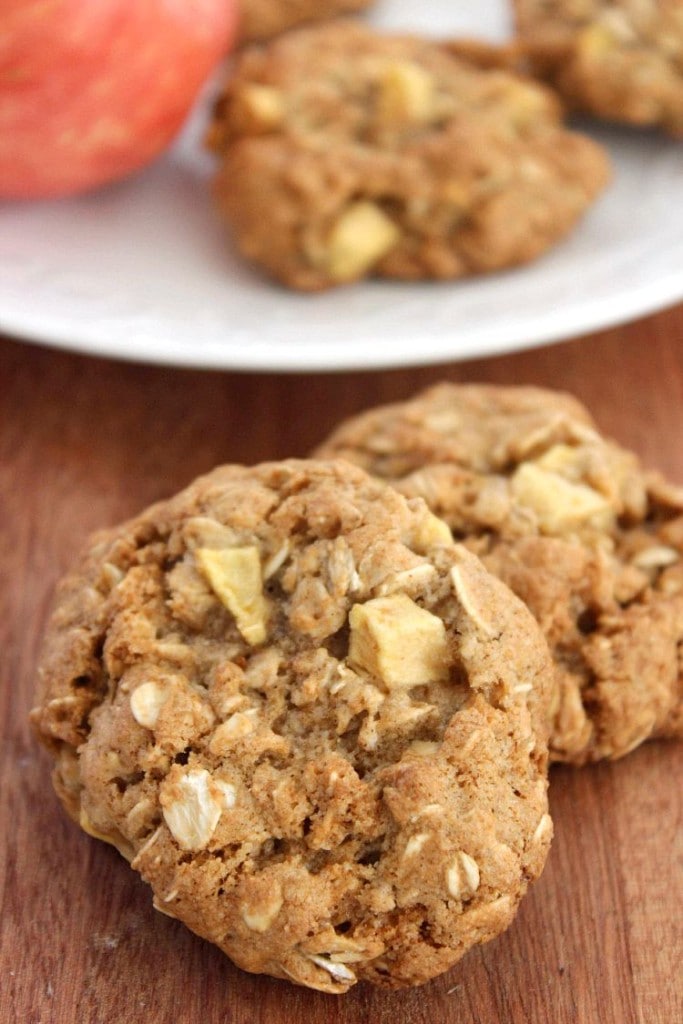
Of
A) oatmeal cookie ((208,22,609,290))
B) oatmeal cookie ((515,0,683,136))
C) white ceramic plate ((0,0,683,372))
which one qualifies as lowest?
white ceramic plate ((0,0,683,372))

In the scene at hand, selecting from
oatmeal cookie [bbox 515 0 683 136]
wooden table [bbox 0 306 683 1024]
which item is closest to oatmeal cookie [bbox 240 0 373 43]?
oatmeal cookie [bbox 515 0 683 136]

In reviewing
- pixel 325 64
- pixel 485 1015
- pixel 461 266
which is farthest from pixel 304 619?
pixel 325 64

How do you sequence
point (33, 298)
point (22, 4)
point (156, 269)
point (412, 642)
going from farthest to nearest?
point (156, 269)
point (33, 298)
point (22, 4)
point (412, 642)

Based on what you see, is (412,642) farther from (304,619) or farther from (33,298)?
(33,298)

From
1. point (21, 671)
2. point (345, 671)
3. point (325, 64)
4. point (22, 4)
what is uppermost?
point (22, 4)

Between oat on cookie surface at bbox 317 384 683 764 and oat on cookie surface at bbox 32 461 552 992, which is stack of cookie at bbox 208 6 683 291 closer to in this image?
oat on cookie surface at bbox 317 384 683 764

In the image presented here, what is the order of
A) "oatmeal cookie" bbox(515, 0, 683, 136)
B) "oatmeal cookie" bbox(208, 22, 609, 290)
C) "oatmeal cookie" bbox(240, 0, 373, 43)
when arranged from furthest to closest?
"oatmeal cookie" bbox(240, 0, 373, 43)
"oatmeal cookie" bbox(515, 0, 683, 136)
"oatmeal cookie" bbox(208, 22, 609, 290)
